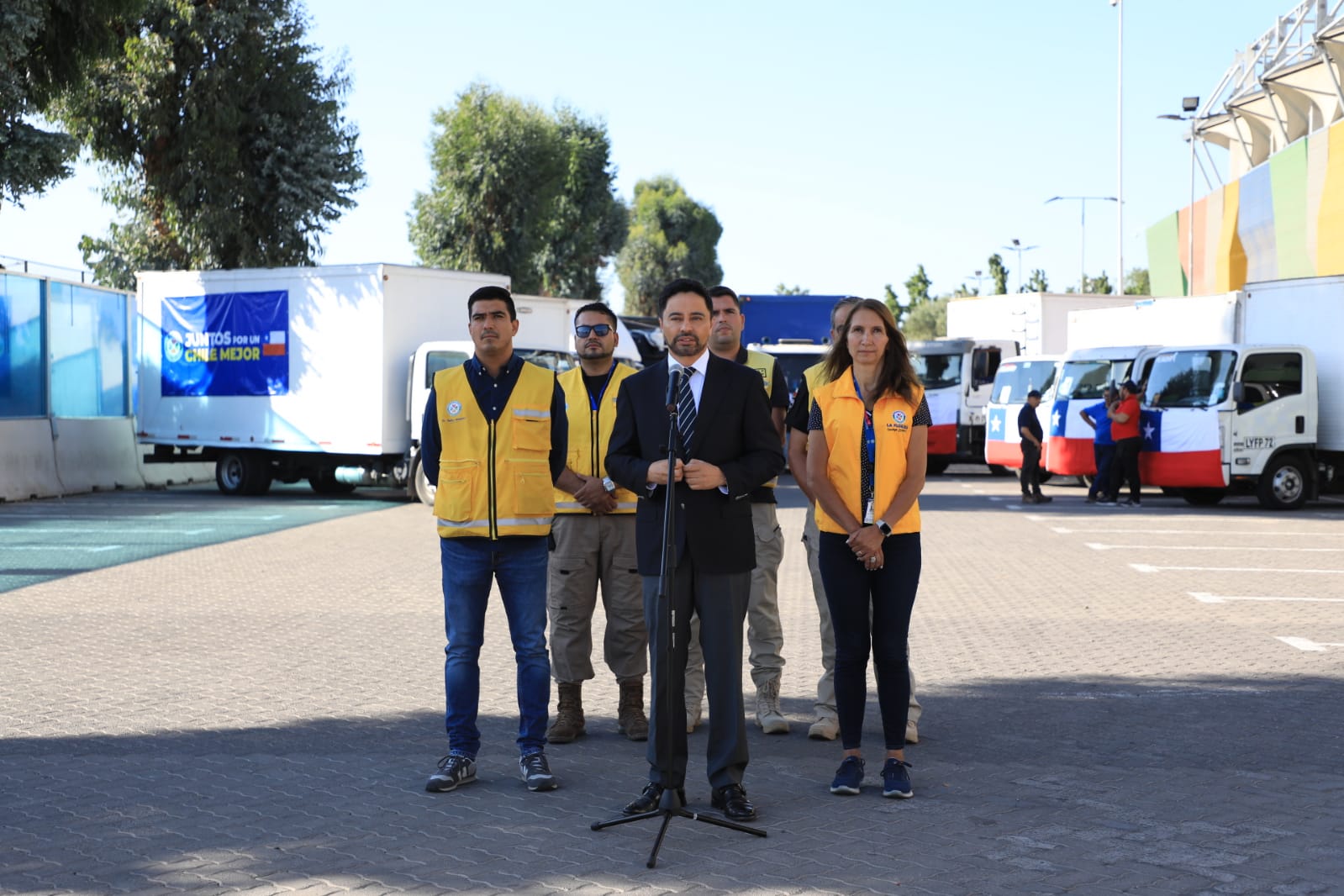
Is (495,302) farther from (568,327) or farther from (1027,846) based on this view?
(568,327)

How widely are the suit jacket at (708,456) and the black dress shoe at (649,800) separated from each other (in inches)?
31.3

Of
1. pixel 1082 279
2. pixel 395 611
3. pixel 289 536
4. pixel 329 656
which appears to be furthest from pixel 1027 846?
pixel 1082 279

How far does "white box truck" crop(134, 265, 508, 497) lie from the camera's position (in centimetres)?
2252

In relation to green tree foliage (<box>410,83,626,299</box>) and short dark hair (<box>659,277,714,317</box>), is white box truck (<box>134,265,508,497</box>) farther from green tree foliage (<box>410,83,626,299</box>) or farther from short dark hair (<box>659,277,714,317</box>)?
green tree foliage (<box>410,83,626,299</box>)

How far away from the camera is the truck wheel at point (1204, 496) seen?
23109 mm

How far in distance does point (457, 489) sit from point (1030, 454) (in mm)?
17801

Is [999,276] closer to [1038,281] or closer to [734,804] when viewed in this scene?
[1038,281]

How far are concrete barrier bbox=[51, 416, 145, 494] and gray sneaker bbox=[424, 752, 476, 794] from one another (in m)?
19.8

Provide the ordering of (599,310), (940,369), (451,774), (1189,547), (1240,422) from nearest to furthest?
1. (451,774)
2. (599,310)
3. (1189,547)
4. (1240,422)
5. (940,369)

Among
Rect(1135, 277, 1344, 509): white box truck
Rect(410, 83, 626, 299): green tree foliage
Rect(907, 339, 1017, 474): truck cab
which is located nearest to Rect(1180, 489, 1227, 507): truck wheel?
Rect(1135, 277, 1344, 509): white box truck

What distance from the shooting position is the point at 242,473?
24.6 metres

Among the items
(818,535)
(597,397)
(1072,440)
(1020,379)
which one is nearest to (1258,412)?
(1072,440)

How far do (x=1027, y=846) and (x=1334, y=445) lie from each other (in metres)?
18.5

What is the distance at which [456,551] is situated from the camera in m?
6.22
